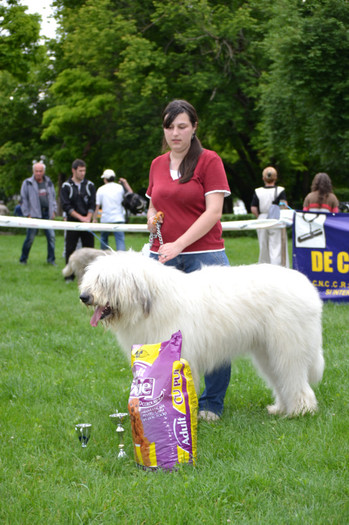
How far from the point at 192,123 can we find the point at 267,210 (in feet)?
24.5

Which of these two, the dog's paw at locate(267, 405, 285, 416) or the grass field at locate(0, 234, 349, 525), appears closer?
the grass field at locate(0, 234, 349, 525)

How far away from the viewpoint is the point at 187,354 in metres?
3.90

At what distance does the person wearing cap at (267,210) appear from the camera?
1112 cm

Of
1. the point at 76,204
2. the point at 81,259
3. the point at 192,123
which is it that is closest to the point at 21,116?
the point at 76,204

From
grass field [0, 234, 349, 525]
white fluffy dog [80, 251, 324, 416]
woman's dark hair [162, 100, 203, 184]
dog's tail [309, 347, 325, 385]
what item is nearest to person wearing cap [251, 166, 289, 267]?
grass field [0, 234, 349, 525]

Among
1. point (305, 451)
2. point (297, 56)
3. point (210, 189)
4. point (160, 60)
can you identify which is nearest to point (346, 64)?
point (297, 56)

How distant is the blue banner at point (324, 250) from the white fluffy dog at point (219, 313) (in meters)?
4.59

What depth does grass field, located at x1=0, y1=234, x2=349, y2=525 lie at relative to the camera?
9.75ft

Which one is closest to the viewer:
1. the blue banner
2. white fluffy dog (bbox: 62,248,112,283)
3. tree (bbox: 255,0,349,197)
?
the blue banner

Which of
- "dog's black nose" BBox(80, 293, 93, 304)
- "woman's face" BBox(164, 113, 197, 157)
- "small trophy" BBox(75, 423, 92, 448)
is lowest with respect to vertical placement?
"small trophy" BBox(75, 423, 92, 448)

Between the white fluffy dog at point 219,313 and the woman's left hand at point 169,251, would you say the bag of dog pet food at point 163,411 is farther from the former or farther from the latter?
the woman's left hand at point 169,251

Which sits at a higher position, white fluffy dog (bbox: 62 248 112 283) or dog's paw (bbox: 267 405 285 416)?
white fluffy dog (bbox: 62 248 112 283)

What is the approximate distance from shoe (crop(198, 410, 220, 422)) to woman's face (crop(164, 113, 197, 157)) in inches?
78.2

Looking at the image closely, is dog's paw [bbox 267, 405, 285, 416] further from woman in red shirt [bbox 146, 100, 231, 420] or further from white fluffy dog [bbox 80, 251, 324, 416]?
woman in red shirt [bbox 146, 100, 231, 420]
